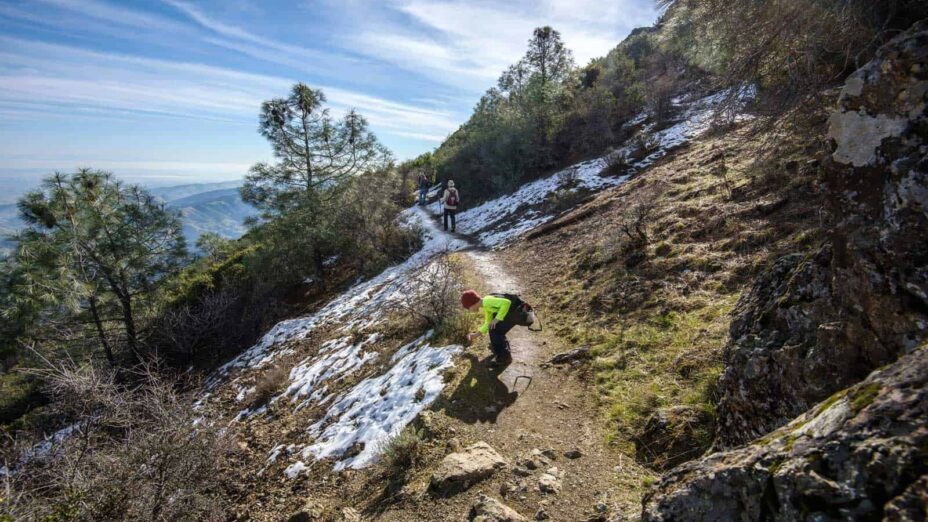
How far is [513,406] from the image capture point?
18.5ft

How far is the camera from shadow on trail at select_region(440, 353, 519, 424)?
220 inches

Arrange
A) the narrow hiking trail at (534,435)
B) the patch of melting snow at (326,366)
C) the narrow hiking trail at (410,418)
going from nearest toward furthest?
the narrow hiking trail at (534,435), the narrow hiking trail at (410,418), the patch of melting snow at (326,366)

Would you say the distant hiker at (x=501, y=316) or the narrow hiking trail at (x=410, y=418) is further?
the distant hiker at (x=501, y=316)

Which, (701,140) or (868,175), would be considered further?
(701,140)

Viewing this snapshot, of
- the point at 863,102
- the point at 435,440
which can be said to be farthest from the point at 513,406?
the point at 863,102

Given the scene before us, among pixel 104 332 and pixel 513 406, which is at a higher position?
pixel 513 406

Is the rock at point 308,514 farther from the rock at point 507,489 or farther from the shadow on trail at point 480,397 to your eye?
the rock at point 507,489

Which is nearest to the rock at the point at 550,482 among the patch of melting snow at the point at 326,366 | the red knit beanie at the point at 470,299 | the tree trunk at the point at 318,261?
the red knit beanie at the point at 470,299

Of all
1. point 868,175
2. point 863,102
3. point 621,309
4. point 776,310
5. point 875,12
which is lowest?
point 621,309

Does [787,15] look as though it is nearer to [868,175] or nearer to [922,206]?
[868,175]

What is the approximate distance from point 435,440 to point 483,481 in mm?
1129

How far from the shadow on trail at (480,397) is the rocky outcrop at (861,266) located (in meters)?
3.07

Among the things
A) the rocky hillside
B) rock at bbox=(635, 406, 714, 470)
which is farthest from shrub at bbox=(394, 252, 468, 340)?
the rocky hillside

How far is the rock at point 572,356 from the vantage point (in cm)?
639
